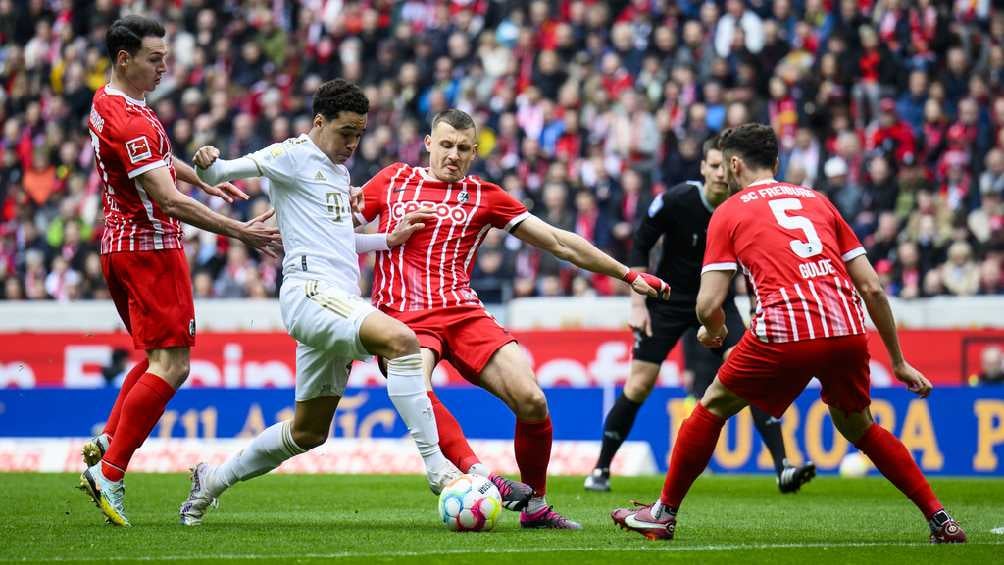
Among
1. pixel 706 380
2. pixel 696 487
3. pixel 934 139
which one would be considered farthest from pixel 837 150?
pixel 696 487

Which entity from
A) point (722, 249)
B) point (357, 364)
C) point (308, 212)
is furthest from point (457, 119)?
point (357, 364)

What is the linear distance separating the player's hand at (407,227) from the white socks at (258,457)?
1182 mm

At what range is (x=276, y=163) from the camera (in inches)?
285

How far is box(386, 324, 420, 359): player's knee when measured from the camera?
6961mm

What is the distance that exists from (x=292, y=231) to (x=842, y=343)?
2.86 metres

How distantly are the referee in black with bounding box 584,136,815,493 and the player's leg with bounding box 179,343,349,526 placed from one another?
3.84 metres

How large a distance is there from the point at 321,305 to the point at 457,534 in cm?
136

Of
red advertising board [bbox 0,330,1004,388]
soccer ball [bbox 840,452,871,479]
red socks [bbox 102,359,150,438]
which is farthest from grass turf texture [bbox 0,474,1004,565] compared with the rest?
red advertising board [bbox 0,330,1004,388]

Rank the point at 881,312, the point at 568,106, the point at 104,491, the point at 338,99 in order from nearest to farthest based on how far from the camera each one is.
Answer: the point at 881,312 < the point at 338,99 < the point at 104,491 < the point at 568,106

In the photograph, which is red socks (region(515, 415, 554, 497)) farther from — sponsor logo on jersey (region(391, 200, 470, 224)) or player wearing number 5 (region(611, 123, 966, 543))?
sponsor logo on jersey (region(391, 200, 470, 224))

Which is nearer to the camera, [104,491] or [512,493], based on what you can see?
[512,493]

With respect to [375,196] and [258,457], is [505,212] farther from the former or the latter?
[258,457]

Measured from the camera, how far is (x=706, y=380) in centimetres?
1427

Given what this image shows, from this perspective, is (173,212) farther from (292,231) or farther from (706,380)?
(706,380)
